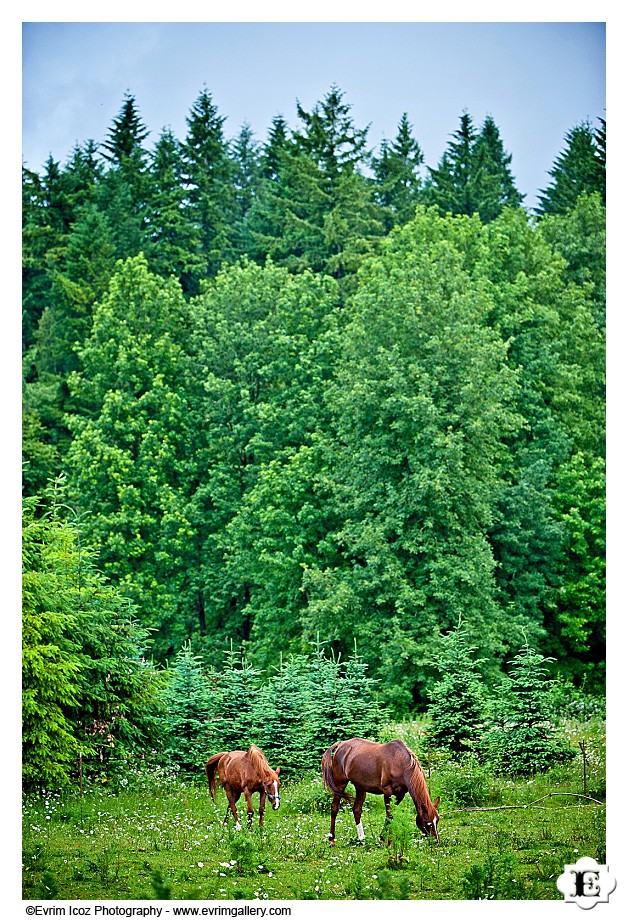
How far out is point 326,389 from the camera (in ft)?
60.1

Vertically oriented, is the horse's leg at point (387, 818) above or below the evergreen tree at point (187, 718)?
below

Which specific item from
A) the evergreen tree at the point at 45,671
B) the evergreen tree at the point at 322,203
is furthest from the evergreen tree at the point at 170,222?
the evergreen tree at the point at 45,671

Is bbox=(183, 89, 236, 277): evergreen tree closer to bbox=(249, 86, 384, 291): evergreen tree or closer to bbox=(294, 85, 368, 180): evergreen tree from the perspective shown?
bbox=(249, 86, 384, 291): evergreen tree

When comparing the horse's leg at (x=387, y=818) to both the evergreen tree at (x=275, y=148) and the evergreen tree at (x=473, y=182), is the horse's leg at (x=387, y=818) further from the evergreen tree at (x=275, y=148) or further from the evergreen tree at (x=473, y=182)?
the evergreen tree at (x=473, y=182)

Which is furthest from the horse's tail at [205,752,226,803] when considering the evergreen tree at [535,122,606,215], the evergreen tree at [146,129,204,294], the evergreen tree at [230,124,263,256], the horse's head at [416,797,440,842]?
the evergreen tree at [230,124,263,256]

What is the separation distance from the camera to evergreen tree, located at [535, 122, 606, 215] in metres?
15.5

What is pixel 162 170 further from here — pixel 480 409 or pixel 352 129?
pixel 480 409

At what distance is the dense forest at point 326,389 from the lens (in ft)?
53.2

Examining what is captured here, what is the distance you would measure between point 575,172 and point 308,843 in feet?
42.6

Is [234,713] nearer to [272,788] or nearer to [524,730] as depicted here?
[272,788]

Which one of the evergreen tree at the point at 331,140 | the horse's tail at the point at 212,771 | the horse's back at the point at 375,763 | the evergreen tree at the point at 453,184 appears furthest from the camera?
the evergreen tree at the point at 453,184

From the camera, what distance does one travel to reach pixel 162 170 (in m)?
20.3

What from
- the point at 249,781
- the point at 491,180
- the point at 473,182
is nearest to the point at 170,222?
the point at 473,182
